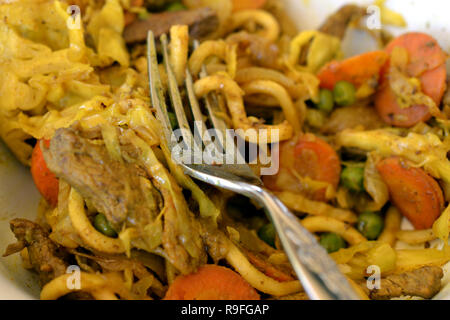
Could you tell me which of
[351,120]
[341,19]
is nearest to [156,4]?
[341,19]

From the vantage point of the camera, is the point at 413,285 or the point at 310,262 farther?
the point at 413,285

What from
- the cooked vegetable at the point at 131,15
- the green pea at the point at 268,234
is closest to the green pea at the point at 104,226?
the green pea at the point at 268,234

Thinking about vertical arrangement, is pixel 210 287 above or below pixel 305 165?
below

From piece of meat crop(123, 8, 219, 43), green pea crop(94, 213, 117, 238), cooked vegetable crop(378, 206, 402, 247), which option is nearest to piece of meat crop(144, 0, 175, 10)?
piece of meat crop(123, 8, 219, 43)

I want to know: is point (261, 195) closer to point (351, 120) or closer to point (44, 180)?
point (44, 180)

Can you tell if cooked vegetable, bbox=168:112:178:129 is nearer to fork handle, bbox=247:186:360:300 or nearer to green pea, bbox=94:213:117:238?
green pea, bbox=94:213:117:238

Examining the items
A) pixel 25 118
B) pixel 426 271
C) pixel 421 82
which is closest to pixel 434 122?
pixel 421 82

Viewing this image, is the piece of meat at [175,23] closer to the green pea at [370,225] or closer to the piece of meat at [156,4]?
the piece of meat at [156,4]

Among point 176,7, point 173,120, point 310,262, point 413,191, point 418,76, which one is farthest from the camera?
point 176,7
